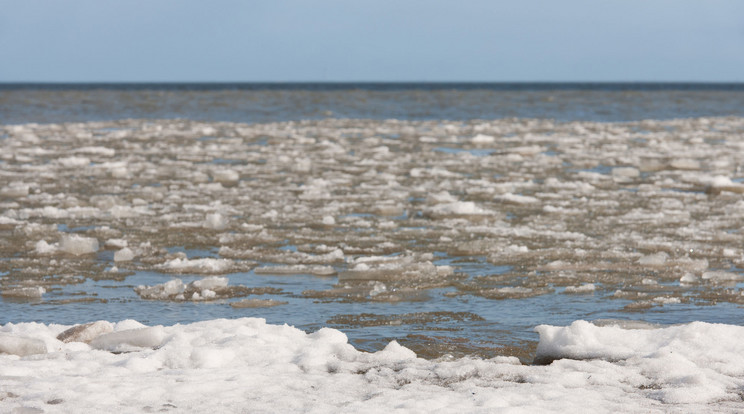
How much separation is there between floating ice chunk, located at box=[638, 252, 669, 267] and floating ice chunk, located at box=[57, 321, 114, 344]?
11.5 ft

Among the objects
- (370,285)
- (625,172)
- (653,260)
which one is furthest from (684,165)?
(370,285)

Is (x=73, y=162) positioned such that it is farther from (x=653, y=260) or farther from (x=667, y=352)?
(x=667, y=352)

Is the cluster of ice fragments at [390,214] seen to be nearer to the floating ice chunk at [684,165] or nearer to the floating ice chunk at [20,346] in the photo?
the floating ice chunk at [684,165]

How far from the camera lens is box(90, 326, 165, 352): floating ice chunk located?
13.3ft

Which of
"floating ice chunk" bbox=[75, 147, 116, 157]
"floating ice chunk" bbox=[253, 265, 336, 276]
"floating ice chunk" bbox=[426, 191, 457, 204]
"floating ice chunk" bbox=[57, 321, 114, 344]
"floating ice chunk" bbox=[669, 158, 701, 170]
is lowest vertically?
"floating ice chunk" bbox=[75, 147, 116, 157]

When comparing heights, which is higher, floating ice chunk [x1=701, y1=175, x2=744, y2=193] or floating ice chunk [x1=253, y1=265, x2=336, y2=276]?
floating ice chunk [x1=701, y1=175, x2=744, y2=193]

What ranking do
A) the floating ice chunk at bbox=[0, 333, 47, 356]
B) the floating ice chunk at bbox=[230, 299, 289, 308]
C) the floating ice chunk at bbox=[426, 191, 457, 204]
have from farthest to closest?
1. the floating ice chunk at bbox=[426, 191, 457, 204]
2. the floating ice chunk at bbox=[230, 299, 289, 308]
3. the floating ice chunk at bbox=[0, 333, 47, 356]

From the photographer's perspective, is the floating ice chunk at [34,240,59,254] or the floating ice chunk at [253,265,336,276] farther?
the floating ice chunk at [34,240,59,254]

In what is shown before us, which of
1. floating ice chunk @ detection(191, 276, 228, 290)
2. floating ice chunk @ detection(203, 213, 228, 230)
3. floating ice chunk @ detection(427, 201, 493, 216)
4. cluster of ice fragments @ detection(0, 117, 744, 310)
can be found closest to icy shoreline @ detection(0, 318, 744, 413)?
floating ice chunk @ detection(191, 276, 228, 290)

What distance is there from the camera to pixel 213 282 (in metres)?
5.39

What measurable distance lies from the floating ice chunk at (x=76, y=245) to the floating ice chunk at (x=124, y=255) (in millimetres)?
341

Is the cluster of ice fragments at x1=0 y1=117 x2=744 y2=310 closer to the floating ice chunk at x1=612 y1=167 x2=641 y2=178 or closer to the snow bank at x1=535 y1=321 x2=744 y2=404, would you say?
the floating ice chunk at x1=612 y1=167 x2=641 y2=178

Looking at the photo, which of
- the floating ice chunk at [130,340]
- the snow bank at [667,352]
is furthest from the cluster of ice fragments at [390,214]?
the floating ice chunk at [130,340]

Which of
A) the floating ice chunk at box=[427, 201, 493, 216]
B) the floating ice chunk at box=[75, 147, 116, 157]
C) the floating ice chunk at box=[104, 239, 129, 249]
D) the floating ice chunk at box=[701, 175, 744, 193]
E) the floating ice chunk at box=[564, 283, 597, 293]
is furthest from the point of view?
the floating ice chunk at box=[75, 147, 116, 157]
